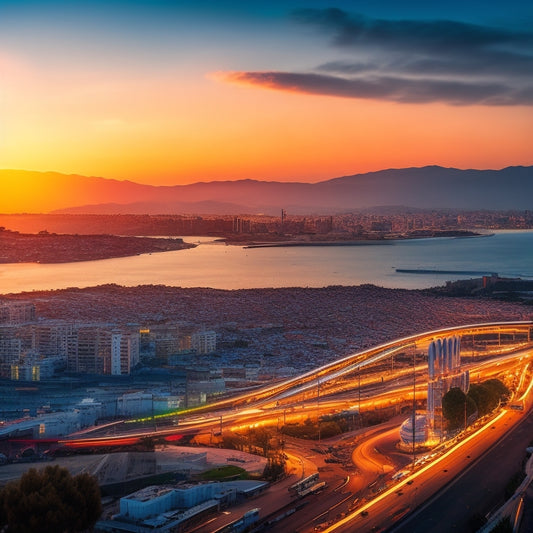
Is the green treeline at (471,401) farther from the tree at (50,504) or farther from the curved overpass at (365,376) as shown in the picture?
the tree at (50,504)

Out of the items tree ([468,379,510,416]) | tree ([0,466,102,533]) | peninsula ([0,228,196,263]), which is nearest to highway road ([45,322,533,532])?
tree ([468,379,510,416])

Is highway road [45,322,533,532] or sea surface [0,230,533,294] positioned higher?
sea surface [0,230,533,294]

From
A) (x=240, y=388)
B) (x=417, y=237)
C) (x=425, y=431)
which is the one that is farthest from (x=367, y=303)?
(x=417, y=237)

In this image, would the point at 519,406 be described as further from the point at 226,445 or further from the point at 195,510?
the point at 195,510

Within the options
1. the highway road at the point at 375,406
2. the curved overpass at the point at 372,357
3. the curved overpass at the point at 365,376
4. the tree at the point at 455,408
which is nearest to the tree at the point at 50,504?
the highway road at the point at 375,406

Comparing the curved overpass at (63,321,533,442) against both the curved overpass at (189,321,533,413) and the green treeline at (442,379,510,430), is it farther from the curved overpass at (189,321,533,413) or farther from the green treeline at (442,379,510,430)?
the green treeline at (442,379,510,430)

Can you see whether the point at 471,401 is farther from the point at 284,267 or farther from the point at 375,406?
the point at 284,267
